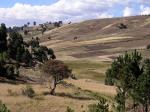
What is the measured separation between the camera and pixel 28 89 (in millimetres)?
69812

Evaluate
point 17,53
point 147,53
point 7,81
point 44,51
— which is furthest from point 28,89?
point 147,53

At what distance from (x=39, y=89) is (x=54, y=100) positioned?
9.31 meters

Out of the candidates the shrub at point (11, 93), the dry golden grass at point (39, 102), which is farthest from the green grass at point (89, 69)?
the shrub at point (11, 93)

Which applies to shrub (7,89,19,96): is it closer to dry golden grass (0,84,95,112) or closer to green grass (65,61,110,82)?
dry golden grass (0,84,95,112)

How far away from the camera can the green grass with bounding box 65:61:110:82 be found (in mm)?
139875

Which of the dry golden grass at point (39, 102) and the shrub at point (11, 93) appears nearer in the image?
the dry golden grass at point (39, 102)

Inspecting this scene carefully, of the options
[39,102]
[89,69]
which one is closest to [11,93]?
[39,102]

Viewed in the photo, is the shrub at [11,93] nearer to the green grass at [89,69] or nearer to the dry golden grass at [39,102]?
the dry golden grass at [39,102]

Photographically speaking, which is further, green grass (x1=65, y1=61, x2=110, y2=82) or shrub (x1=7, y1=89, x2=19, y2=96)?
green grass (x1=65, y1=61, x2=110, y2=82)

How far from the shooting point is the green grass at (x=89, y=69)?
13988 centimetres

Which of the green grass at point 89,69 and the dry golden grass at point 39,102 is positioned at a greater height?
the dry golden grass at point 39,102

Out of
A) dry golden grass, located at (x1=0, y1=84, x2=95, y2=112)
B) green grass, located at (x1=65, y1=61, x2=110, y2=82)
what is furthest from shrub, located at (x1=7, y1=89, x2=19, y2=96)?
green grass, located at (x1=65, y1=61, x2=110, y2=82)

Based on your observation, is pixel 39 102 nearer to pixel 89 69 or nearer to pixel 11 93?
pixel 11 93

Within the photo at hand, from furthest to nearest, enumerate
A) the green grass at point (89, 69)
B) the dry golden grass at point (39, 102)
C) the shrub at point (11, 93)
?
the green grass at point (89, 69)
the shrub at point (11, 93)
the dry golden grass at point (39, 102)
